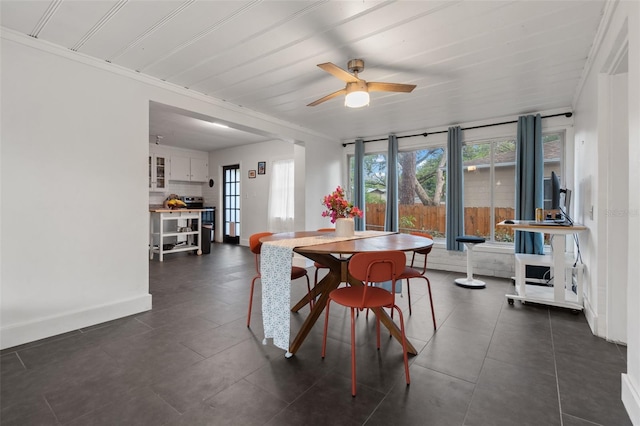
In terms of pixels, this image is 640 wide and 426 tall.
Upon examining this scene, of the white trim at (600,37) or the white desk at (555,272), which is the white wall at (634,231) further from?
the white desk at (555,272)

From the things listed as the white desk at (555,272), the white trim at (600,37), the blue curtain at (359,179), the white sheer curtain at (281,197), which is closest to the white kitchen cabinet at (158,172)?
the white sheer curtain at (281,197)

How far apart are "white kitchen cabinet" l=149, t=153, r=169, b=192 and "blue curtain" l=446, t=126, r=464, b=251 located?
6463 mm

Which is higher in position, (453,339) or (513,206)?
(513,206)

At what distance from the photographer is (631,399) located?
4.99 ft

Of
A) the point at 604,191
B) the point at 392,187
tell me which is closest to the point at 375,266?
the point at 604,191

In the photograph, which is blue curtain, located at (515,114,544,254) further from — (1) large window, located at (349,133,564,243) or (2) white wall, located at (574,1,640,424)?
(2) white wall, located at (574,1,640,424)

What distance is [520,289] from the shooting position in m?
3.36

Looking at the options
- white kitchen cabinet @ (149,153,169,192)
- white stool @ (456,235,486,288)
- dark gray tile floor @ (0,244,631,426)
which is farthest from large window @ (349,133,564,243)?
white kitchen cabinet @ (149,153,169,192)

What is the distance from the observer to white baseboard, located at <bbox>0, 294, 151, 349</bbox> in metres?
2.26

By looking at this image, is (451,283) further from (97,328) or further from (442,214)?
(97,328)

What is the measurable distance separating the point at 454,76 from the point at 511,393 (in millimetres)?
2832

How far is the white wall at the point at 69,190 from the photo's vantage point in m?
2.28

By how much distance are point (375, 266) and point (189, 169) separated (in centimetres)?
732

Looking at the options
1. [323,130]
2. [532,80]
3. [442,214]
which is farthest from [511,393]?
[323,130]
